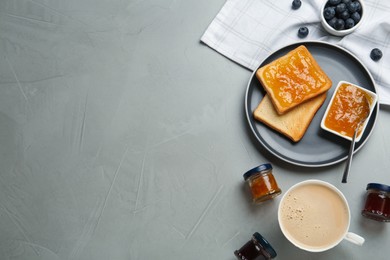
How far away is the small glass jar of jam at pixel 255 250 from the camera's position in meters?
1.39

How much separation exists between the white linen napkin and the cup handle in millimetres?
476

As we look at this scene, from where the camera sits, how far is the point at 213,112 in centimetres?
154

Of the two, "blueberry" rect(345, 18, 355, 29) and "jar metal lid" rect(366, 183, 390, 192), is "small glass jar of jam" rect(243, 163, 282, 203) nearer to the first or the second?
"jar metal lid" rect(366, 183, 390, 192)

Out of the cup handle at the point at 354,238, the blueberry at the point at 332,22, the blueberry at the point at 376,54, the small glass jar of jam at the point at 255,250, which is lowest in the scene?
the small glass jar of jam at the point at 255,250

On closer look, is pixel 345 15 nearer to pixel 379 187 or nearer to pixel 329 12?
pixel 329 12

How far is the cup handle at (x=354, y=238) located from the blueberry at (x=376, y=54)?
50 cm

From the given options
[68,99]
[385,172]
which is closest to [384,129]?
[385,172]

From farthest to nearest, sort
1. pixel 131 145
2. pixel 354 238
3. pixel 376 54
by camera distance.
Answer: pixel 131 145, pixel 376 54, pixel 354 238

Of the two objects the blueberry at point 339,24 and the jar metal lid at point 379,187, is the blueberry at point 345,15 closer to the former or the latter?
the blueberry at point 339,24

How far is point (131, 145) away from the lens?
5.12 ft

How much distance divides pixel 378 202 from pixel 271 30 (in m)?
0.57

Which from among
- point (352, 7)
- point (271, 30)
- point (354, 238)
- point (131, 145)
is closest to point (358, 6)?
point (352, 7)

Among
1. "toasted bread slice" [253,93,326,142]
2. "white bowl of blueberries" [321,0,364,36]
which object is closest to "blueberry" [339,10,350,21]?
"white bowl of blueberries" [321,0,364,36]

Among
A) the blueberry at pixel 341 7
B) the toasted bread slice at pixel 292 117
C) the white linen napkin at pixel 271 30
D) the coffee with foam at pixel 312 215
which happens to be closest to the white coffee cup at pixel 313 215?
the coffee with foam at pixel 312 215
